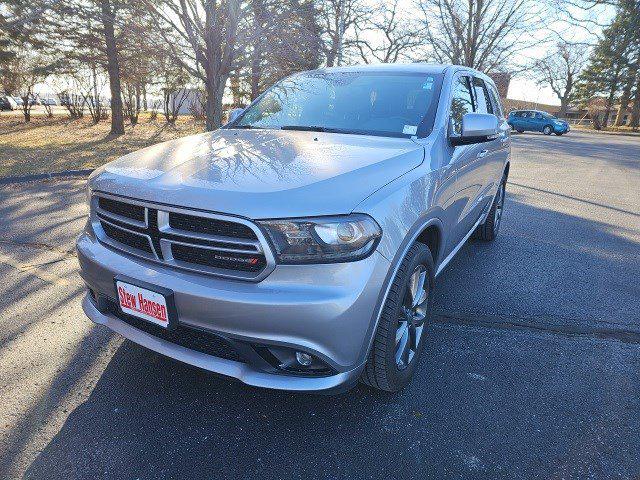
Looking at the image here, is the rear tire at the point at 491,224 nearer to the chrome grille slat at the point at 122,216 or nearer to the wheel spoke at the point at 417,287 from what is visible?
the wheel spoke at the point at 417,287

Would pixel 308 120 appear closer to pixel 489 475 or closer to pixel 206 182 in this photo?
pixel 206 182

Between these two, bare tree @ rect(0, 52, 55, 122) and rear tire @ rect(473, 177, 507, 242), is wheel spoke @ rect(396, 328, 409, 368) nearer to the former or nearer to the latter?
rear tire @ rect(473, 177, 507, 242)

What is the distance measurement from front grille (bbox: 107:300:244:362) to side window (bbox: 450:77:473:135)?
207 cm

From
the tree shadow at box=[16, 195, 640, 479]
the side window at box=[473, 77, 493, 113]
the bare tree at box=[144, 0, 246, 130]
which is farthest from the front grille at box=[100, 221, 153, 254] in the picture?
the bare tree at box=[144, 0, 246, 130]

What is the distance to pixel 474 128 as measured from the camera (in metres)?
2.80

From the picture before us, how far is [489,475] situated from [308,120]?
2471mm

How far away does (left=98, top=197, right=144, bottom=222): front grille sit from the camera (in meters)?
2.12

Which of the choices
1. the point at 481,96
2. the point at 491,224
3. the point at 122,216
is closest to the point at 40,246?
the point at 122,216

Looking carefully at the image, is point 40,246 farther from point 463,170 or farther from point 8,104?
point 8,104

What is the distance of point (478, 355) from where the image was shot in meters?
2.91

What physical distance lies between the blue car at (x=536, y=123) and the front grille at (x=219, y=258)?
35.3 m

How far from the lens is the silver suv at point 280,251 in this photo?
1835 millimetres

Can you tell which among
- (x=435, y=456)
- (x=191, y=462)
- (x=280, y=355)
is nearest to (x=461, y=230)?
(x=435, y=456)

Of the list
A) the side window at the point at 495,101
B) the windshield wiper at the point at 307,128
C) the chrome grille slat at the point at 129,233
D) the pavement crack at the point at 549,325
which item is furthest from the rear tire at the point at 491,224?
the chrome grille slat at the point at 129,233
